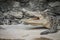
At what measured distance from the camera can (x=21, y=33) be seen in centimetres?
289

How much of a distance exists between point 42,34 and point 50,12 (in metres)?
0.49

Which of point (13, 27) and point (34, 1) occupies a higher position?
point (34, 1)

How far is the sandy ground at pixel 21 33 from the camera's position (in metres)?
2.83

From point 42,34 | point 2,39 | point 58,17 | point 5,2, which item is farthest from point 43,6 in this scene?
point 2,39

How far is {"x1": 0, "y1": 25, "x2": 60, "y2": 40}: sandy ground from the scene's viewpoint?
9.30 feet

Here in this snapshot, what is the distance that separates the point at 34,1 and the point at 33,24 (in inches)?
19.2

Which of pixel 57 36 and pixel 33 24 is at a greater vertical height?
pixel 33 24

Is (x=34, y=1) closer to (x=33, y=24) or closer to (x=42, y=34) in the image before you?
(x=33, y=24)

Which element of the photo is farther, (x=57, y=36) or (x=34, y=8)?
(x=34, y=8)

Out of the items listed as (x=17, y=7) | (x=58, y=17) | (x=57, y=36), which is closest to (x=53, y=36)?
(x=57, y=36)

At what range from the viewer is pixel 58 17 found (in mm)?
2971

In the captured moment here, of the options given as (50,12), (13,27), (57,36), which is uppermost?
(50,12)

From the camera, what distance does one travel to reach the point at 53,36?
2.83 meters

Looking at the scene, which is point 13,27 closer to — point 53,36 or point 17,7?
point 17,7
